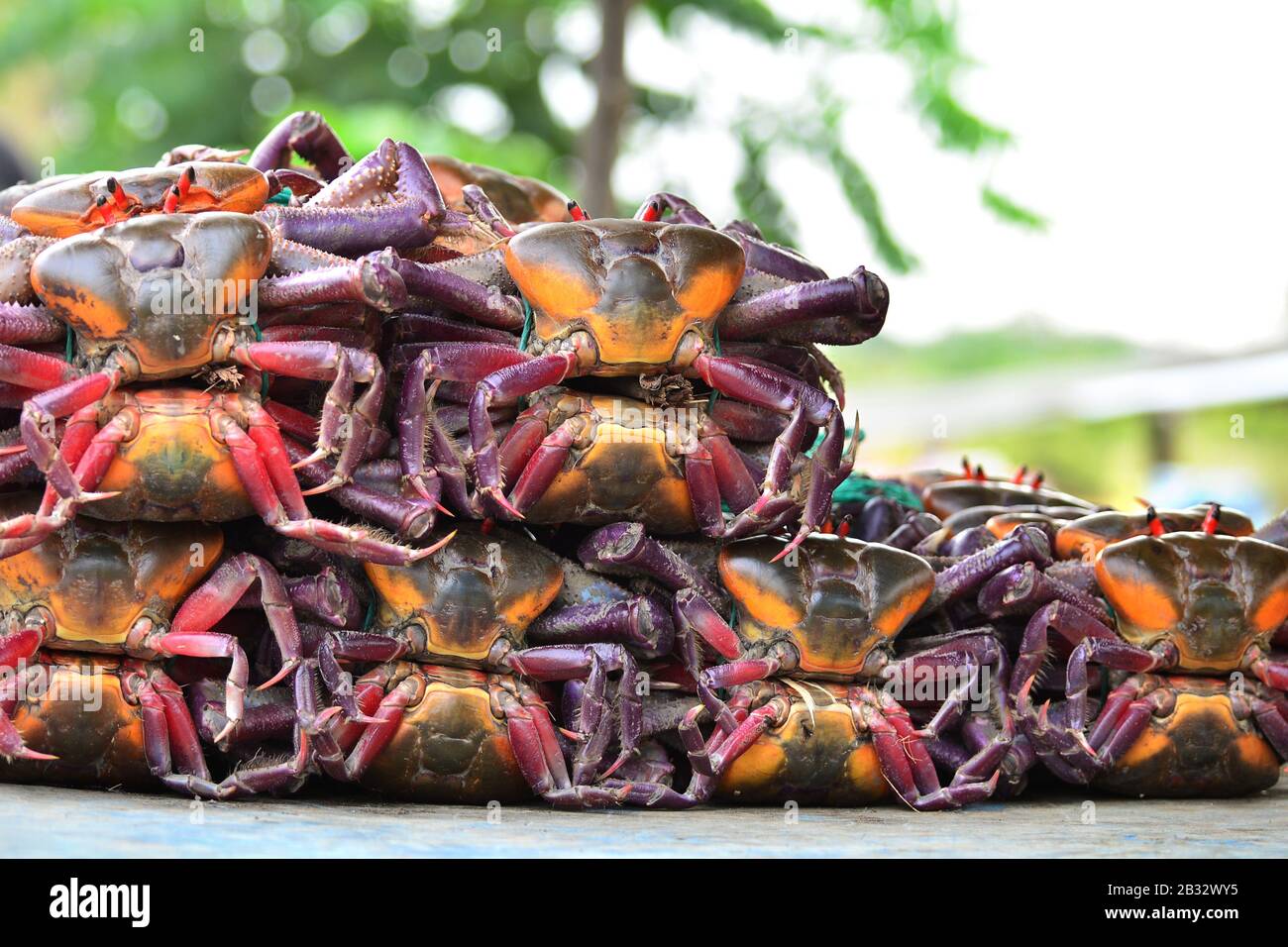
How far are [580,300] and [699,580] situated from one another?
0.60m

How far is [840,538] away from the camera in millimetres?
2691

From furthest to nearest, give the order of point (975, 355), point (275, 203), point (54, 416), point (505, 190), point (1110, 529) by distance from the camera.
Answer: point (975, 355)
point (505, 190)
point (1110, 529)
point (275, 203)
point (54, 416)

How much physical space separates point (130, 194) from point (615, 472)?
0.99m

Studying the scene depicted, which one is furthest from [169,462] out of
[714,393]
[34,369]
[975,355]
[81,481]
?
[975,355]

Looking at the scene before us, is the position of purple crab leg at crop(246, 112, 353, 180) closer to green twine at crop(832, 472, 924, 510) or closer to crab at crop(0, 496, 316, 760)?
crab at crop(0, 496, 316, 760)

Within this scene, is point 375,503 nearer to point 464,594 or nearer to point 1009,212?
point 464,594

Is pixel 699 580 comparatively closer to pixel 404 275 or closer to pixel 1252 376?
pixel 404 275

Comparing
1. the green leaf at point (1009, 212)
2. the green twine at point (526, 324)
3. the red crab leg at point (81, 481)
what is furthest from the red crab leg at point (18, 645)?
the green leaf at point (1009, 212)

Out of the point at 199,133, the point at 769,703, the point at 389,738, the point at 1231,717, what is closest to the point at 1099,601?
the point at 1231,717

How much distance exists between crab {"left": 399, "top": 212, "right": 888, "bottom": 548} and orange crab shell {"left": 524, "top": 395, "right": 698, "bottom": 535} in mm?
65

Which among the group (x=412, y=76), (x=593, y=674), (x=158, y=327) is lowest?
(x=593, y=674)

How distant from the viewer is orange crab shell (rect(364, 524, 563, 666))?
2393mm

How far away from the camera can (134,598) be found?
7.40 feet

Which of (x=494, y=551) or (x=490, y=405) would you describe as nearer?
(x=490, y=405)
